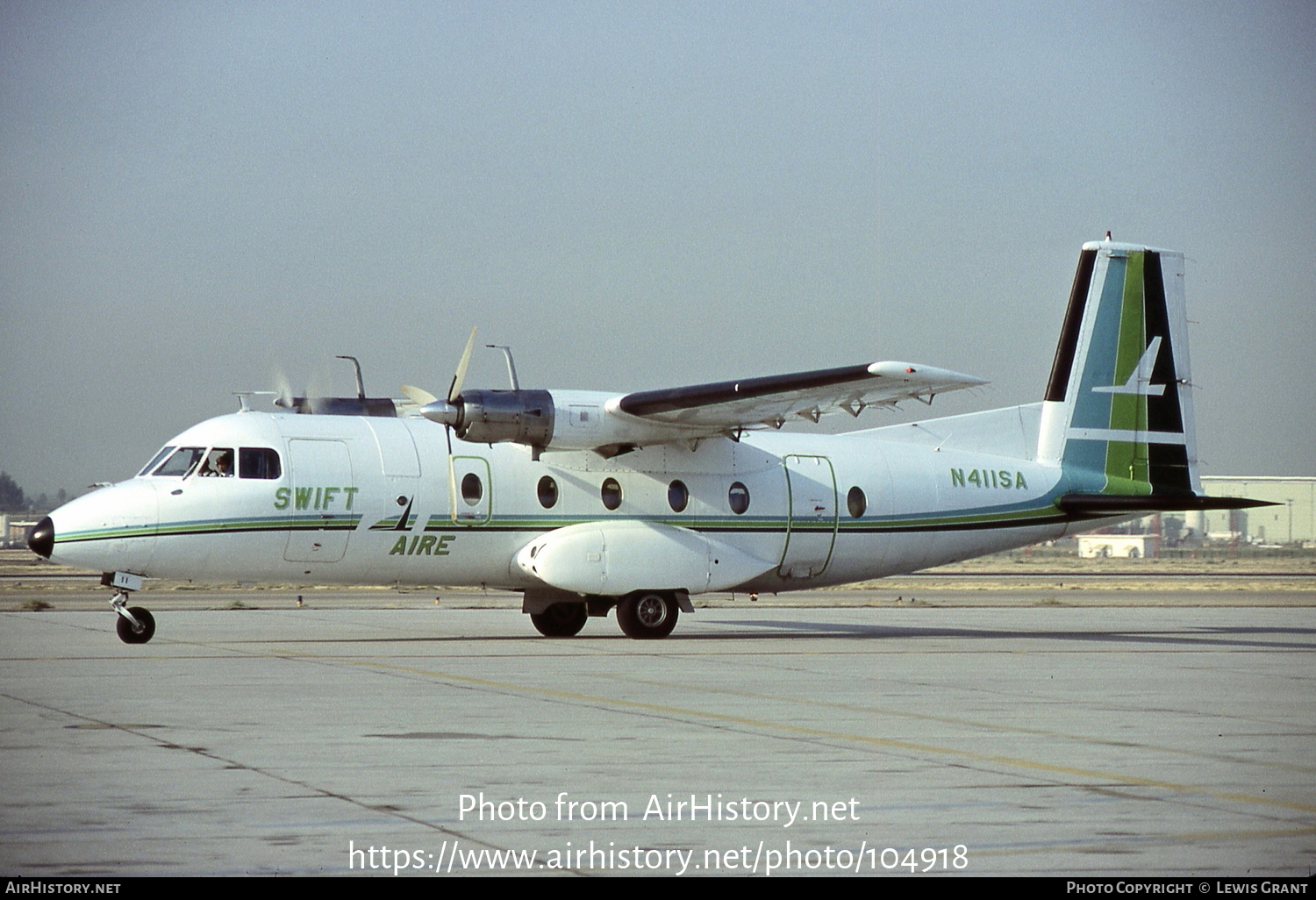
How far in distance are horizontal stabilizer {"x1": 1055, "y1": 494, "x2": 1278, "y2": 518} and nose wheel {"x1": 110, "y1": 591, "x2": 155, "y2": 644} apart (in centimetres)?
1444

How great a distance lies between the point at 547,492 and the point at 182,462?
500 centimetres

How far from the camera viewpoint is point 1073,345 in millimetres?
24969

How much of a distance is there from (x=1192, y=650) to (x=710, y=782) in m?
13.2

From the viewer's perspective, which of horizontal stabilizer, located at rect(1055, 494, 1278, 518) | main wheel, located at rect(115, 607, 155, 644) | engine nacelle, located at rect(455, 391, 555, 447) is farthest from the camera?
horizontal stabilizer, located at rect(1055, 494, 1278, 518)

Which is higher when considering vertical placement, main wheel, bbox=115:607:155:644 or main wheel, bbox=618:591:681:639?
main wheel, bbox=115:607:155:644

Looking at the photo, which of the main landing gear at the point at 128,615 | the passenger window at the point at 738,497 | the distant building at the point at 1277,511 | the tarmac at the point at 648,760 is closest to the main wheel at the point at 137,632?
the main landing gear at the point at 128,615

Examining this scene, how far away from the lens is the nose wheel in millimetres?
17969

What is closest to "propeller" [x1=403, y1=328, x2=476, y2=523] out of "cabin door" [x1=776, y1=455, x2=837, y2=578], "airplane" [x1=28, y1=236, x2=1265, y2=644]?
"airplane" [x1=28, y1=236, x2=1265, y2=644]

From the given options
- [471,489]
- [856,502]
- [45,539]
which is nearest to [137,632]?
[45,539]

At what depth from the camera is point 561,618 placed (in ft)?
72.6

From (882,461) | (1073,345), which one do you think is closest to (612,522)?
(882,461)

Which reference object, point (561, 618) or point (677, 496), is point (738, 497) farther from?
point (561, 618)

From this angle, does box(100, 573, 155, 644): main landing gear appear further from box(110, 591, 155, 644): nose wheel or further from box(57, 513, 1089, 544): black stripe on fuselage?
box(57, 513, 1089, 544): black stripe on fuselage

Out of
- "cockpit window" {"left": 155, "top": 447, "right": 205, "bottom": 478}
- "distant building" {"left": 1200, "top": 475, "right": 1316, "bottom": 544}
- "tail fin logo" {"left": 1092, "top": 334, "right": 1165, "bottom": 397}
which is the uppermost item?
"tail fin logo" {"left": 1092, "top": 334, "right": 1165, "bottom": 397}
